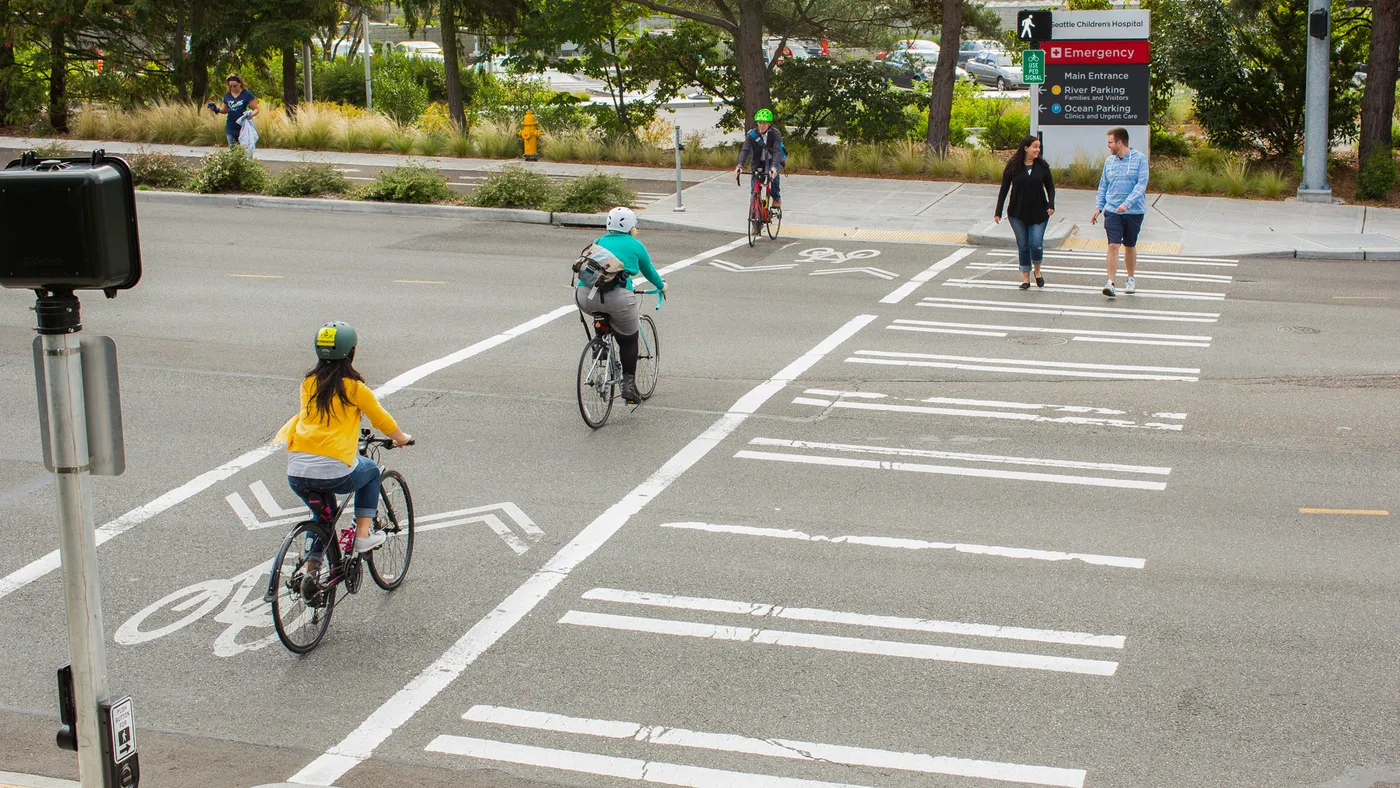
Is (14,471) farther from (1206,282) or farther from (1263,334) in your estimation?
(1206,282)

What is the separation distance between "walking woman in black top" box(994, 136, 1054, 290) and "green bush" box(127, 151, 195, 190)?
14.5 metres

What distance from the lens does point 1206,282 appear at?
17.0m

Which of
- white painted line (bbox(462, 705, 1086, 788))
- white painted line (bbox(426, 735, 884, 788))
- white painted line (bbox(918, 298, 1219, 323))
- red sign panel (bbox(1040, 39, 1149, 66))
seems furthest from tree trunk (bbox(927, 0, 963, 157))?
white painted line (bbox(426, 735, 884, 788))

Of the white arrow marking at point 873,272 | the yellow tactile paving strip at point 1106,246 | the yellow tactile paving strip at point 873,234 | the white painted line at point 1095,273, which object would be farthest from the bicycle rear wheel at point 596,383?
the yellow tactile paving strip at point 1106,246

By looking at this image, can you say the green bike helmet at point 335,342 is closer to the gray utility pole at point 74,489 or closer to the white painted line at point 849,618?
the white painted line at point 849,618

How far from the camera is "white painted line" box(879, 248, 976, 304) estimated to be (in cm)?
1597

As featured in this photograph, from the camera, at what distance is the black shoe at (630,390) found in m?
11.4

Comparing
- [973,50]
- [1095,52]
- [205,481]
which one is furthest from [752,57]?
[973,50]

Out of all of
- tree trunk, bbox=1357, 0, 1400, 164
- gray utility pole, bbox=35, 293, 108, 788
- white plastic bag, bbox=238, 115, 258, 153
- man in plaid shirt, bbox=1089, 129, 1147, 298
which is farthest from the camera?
white plastic bag, bbox=238, 115, 258, 153

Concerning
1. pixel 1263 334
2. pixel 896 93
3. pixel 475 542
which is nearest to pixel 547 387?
pixel 475 542

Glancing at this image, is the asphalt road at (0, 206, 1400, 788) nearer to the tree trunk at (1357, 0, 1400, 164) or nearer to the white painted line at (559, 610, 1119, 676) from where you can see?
the white painted line at (559, 610, 1119, 676)

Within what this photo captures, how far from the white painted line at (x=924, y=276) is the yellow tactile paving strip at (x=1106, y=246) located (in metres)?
1.49

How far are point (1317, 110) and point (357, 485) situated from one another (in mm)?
19611

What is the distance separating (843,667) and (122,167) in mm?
4094
